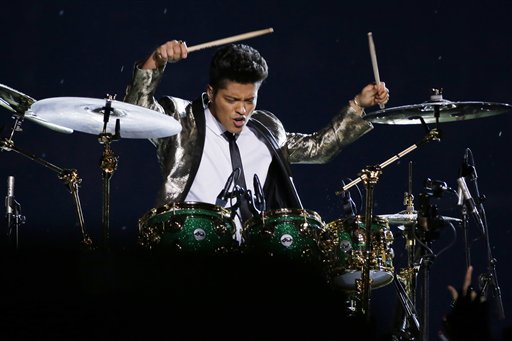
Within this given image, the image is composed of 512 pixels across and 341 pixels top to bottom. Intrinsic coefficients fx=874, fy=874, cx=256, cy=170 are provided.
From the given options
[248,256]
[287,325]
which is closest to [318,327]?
[287,325]

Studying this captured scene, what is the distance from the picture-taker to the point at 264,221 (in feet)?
12.3

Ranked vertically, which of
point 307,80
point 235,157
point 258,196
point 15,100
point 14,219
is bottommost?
point 258,196

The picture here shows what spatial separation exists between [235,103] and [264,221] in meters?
0.82

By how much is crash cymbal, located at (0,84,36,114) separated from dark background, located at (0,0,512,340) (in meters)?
1.24

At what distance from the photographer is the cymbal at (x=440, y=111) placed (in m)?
4.33

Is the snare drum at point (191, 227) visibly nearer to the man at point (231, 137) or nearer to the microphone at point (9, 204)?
the man at point (231, 137)

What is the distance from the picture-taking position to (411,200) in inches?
207

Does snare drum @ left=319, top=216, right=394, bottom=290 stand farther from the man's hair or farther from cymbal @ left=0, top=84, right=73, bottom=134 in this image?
cymbal @ left=0, top=84, right=73, bottom=134

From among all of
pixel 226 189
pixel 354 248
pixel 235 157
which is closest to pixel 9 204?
pixel 235 157

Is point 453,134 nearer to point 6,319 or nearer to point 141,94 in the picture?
point 141,94

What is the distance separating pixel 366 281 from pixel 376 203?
253 cm

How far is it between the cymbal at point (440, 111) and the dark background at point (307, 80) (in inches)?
56.0

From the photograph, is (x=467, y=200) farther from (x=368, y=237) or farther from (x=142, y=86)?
(x=142, y=86)

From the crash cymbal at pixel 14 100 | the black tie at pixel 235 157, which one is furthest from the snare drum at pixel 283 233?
the crash cymbal at pixel 14 100
